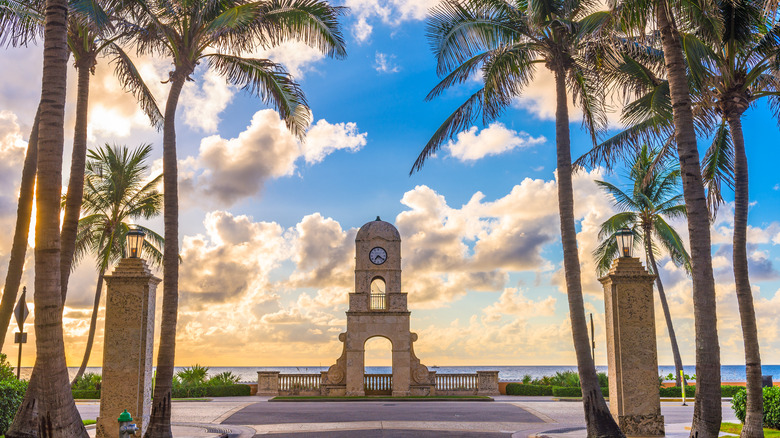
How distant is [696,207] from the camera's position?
1262 cm

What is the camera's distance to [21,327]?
23047 mm

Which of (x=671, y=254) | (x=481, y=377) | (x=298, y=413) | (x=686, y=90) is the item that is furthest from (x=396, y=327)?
(x=686, y=90)

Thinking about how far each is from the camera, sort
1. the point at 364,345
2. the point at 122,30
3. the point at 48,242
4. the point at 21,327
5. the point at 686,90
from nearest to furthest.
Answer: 1. the point at 48,242
2. the point at 686,90
3. the point at 122,30
4. the point at 21,327
5. the point at 364,345

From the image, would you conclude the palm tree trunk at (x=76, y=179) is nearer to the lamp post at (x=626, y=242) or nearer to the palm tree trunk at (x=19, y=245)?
the palm tree trunk at (x=19, y=245)

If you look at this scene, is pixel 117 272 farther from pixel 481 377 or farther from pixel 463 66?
pixel 481 377

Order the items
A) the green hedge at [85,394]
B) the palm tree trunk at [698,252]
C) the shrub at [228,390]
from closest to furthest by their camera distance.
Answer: the palm tree trunk at [698,252], the green hedge at [85,394], the shrub at [228,390]

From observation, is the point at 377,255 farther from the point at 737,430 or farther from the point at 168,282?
the point at 737,430

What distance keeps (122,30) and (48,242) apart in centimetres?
809

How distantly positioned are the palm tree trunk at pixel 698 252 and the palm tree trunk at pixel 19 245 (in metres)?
14.6

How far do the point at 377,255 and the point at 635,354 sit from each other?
2204cm

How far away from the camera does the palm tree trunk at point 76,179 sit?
15.8 metres

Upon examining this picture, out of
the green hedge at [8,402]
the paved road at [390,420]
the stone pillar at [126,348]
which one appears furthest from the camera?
the paved road at [390,420]

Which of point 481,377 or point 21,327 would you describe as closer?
point 21,327

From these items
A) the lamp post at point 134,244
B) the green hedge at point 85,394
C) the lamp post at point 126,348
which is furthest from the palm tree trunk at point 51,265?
the green hedge at point 85,394
